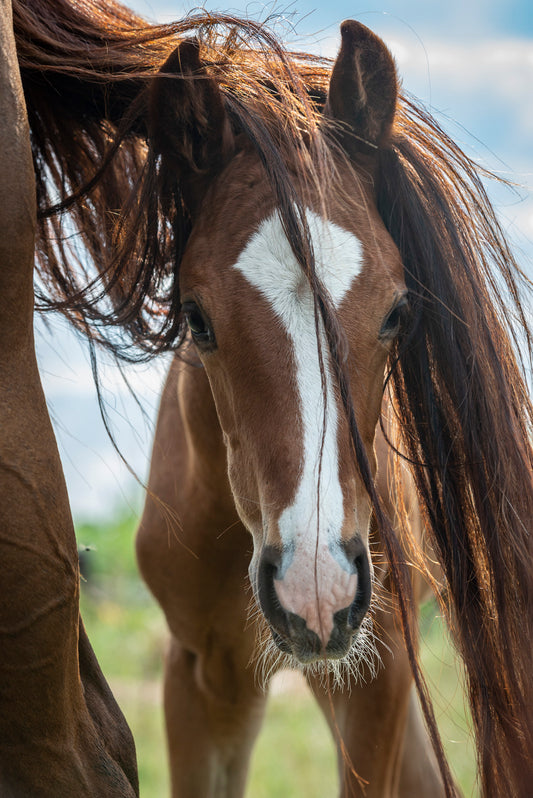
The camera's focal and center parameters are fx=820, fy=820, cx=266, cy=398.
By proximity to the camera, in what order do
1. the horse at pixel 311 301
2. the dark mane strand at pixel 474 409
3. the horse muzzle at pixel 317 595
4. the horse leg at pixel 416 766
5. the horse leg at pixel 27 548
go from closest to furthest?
the horse leg at pixel 27 548
the horse muzzle at pixel 317 595
the horse at pixel 311 301
the dark mane strand at pixel 474 409
the horse leg at pixel 416 766

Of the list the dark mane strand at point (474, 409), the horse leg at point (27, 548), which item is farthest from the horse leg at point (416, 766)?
the horse leg at point (27, 548)

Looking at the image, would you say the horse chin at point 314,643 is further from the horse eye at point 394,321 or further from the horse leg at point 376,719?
the horse leg at point 376,719

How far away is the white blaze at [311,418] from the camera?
129 cm

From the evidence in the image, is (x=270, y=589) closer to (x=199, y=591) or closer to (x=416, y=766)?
(x=199, y=591)

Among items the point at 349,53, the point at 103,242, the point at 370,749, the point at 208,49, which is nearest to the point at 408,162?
the point at 349,53

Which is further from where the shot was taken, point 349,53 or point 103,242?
point 103,242

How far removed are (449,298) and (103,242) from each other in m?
0.83

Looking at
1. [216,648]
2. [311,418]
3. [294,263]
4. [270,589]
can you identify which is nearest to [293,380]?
[311,418]

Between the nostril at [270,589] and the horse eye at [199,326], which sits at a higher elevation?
the horse eye at [199,326]

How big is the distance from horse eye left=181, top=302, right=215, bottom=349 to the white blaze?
0.15 metres

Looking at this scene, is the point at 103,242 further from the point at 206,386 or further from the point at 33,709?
the point at 33,709

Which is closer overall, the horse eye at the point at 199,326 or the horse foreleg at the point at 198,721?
the horse eye at the point at 199,326

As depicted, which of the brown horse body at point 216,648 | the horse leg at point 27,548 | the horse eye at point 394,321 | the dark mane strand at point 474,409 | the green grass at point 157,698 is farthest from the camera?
the green grass at point 157,698

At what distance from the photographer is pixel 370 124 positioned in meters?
1.71
